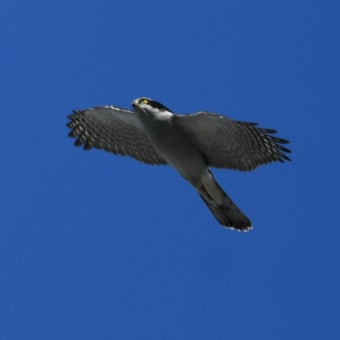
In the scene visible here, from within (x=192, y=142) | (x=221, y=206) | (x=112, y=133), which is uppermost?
(x=112, y=133)

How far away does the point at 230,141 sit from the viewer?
16.9 meters

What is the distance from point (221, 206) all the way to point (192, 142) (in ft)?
3.77

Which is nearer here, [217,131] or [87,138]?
[217,131]

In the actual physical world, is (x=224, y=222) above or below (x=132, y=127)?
below

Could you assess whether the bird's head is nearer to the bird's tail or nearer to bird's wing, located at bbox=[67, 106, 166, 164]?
bird's wing, located at bbox=[67, 106, 166, 164]

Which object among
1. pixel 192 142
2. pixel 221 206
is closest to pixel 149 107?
pixel 192 142

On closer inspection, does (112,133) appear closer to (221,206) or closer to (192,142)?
Result: (192,142)

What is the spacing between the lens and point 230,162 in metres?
17.1

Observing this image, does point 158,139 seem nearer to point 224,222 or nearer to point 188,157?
point 188,157


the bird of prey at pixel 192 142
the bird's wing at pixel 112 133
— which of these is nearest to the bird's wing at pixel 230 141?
the bird of prey at pixel 192 142

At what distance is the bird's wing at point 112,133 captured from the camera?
17.7 m

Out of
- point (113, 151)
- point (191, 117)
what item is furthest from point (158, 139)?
point (113, 151)

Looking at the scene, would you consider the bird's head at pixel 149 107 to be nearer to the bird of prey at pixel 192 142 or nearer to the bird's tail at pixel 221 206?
the bird of prey at pixel 192 142

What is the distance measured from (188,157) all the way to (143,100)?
116 cm
